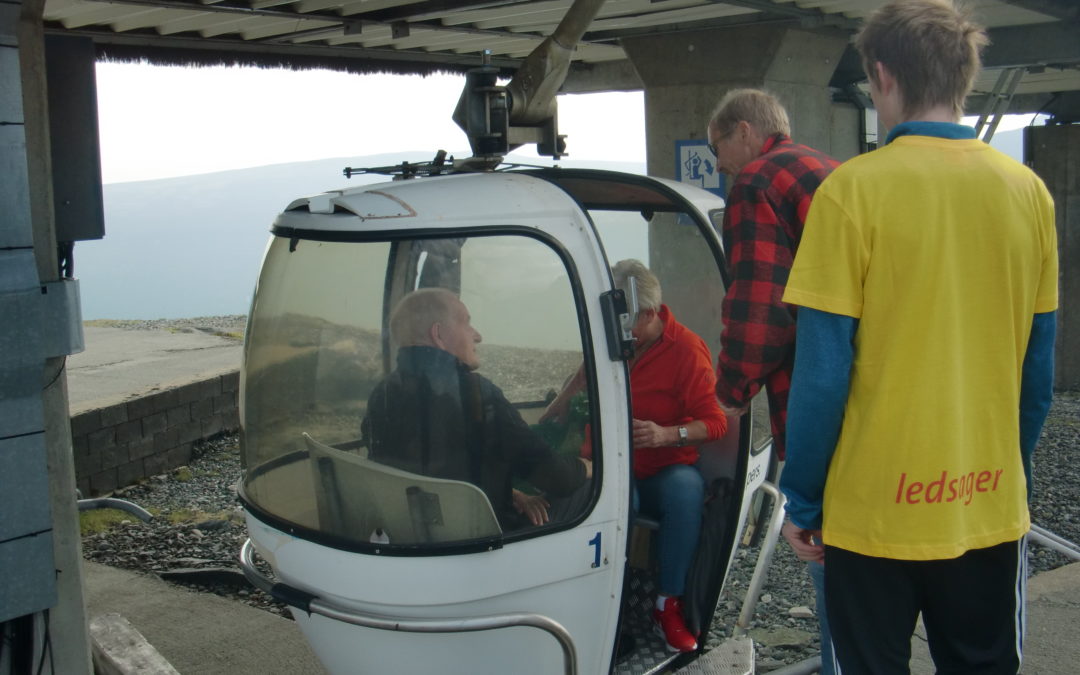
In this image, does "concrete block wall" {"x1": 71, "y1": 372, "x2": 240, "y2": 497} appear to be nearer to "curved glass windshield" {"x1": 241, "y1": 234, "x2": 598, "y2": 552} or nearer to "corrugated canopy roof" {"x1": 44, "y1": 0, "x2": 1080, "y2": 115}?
"corrugated canopy roof" {"x1": 44, "y1": 0, "x2": 1080, "y2": 115}

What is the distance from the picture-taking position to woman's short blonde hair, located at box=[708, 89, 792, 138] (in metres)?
2.86

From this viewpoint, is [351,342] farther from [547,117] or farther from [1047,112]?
[1047,112]

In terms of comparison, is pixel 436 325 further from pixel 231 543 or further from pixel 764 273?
pixel 231 543

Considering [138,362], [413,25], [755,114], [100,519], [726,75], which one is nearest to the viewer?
[755,114]

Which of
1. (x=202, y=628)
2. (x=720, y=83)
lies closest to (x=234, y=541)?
(x=202, y=628)

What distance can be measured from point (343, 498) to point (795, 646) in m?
2.23

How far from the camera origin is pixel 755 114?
2.86 meters

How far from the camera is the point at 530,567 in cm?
259

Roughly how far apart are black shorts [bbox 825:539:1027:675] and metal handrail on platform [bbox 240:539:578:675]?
0.72 metres

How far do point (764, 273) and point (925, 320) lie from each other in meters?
0.64

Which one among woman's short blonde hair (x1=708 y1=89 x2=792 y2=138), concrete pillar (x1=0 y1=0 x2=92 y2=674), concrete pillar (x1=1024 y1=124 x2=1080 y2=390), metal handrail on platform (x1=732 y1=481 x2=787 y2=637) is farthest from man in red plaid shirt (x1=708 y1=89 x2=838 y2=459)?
concrete pillar (x1=1024 y1=124 x2=1080 y2=390)

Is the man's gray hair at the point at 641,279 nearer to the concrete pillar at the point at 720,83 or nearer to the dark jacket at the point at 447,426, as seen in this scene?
Result: the dark jacket at the point at 447,426

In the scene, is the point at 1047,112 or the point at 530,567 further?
the point at 1047,112

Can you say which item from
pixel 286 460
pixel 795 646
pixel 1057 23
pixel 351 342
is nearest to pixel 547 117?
pixel 351 342
